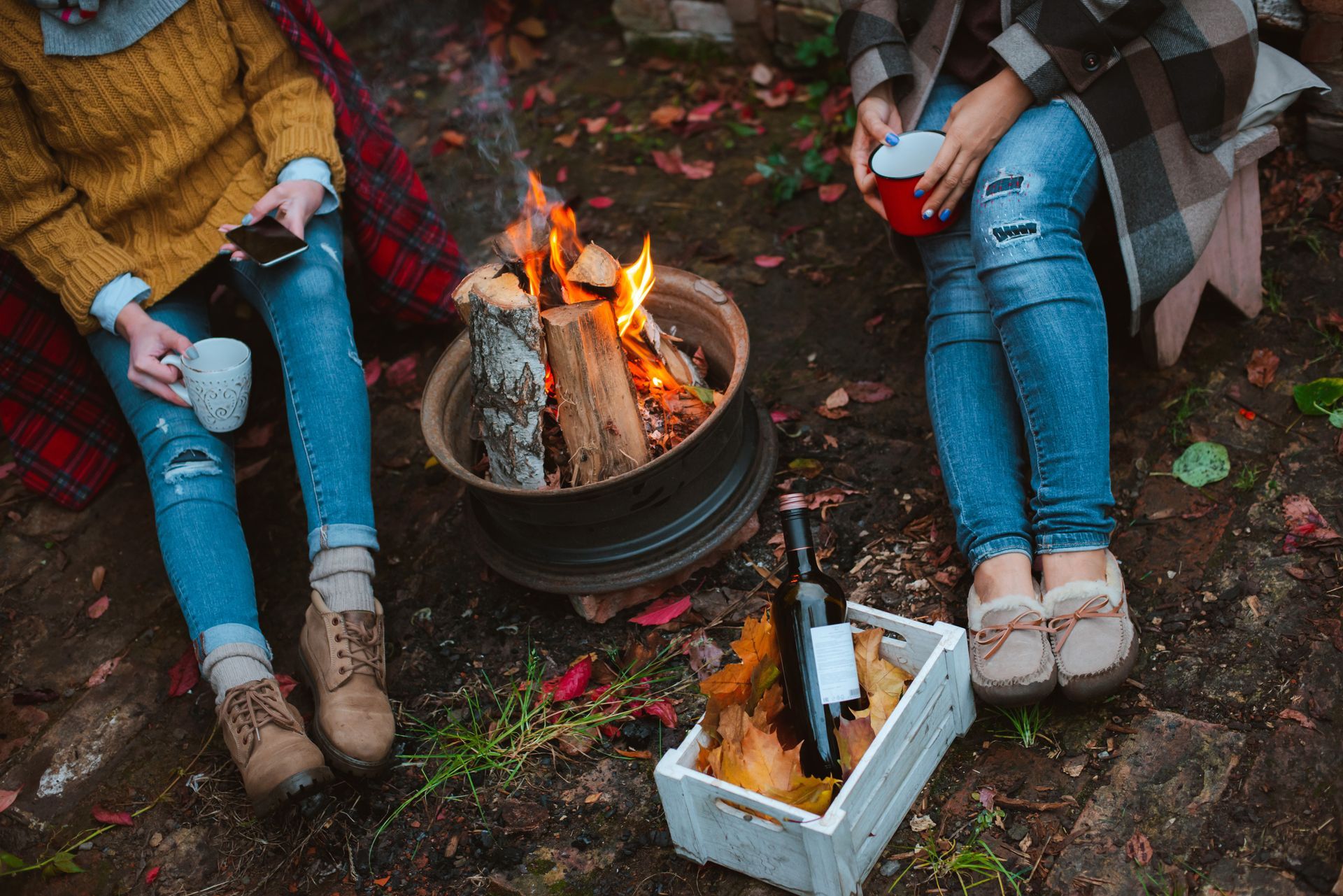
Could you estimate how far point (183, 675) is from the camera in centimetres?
304

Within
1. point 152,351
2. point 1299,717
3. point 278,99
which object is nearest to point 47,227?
point 152,351

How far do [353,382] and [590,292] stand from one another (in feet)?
2.51

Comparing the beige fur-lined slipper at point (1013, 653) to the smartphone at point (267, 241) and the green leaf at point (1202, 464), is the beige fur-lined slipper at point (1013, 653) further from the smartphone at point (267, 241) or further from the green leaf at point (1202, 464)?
the smartphone at point (267, 241)

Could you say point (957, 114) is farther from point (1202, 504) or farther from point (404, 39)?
point (404, 39)

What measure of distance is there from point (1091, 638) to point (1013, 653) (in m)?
0.16

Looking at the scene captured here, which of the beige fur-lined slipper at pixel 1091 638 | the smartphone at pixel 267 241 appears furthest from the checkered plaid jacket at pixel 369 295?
the beige fur-lined slipper at pixel 1091 638

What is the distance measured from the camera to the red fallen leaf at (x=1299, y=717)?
214cm

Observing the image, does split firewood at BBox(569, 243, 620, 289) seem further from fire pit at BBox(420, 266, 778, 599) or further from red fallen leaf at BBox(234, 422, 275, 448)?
red fallen leaf at BBox(234, 422, 275, 448)

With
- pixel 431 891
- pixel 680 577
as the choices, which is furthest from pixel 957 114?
pixel 431 891

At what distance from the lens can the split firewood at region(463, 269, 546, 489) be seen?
2482 mm

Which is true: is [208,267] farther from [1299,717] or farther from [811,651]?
[1299,717]

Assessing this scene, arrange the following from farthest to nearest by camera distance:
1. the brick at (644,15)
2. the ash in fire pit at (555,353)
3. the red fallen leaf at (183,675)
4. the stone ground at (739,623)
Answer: the brick at (644,15), the red fallen leaf at (183,675), the ash in fire pit at (555,353), the stone ground at (739,623)

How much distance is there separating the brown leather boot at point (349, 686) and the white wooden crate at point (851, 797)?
2.53 ft

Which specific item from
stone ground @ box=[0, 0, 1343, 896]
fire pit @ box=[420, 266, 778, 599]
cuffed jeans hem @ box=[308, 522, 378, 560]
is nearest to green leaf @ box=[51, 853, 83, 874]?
stone ground @ box=[0, 0, 1343, 896]
